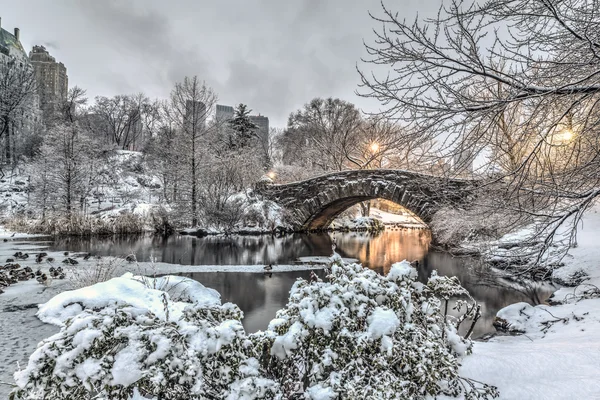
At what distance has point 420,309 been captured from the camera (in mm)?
2584

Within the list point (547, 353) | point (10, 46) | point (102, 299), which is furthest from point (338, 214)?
point (10, 46)

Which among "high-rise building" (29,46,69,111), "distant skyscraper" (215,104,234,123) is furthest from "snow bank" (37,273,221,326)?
"high-rise building" (29,46,69,111)

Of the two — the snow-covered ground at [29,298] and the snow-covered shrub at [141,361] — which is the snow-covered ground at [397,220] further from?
the snow-covered shrub at [141,361]

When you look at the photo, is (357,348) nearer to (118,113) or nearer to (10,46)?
(118,113)

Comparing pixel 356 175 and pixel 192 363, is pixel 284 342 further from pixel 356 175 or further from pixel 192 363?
pixel 356 175

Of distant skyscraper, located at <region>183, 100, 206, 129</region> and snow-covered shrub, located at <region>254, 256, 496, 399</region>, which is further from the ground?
distant skyscraper, located at <region>183, 100, 206, 129</region>

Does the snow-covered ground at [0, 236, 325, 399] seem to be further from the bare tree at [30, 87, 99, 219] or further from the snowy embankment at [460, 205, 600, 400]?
the bare tree at [30, 87, 99, 219]

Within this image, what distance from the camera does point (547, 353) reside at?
114 inches

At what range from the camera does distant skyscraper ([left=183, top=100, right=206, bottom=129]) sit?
19.3 metres

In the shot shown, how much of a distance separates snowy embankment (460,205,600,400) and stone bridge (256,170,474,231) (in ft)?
23.5

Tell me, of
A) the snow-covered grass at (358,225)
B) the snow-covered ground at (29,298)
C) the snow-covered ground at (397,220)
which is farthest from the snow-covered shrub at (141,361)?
the snow-covered ground at (397,220)

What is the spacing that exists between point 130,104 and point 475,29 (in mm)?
43110

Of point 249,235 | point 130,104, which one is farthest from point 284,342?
point 130,104

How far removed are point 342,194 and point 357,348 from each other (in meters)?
14.8
